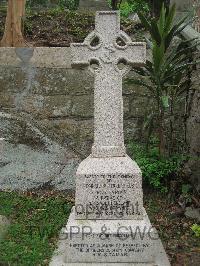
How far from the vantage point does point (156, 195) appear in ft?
17.6

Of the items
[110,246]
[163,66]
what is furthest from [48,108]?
[110,246]

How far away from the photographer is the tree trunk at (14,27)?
6.66 meters

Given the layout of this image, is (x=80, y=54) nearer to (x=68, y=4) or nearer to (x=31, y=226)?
(x=31, y=226)

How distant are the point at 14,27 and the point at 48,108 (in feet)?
4.63

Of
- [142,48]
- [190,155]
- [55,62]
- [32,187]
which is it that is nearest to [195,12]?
[55,62]

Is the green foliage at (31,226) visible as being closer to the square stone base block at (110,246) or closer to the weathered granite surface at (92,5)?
the square stone base block at (110,246)

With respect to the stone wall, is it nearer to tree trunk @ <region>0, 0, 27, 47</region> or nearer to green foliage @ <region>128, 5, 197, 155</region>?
tree trunk @ <region>0, 0, 27, 47</region>

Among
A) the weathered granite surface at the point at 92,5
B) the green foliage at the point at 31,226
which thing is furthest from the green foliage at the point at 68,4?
the green foliage at the point at 31,226

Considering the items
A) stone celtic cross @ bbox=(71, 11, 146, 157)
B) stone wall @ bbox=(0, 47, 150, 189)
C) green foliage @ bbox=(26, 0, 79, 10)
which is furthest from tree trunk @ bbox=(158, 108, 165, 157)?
green foliage @ bbox=(26, 0, 79, 10)

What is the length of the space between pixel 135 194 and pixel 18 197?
187 centimetres

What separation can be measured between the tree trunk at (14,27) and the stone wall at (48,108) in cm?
29

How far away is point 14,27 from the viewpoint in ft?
22.0

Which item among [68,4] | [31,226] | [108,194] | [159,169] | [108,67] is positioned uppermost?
[68,4]

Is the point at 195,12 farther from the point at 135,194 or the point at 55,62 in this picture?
the point at 135,194
